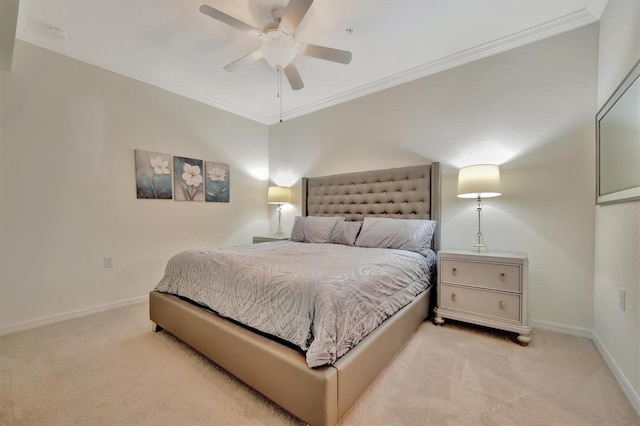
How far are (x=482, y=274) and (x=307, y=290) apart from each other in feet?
5.46

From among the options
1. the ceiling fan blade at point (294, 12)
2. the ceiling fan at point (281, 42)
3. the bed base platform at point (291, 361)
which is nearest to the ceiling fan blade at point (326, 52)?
the ceiling fan at point (281, 42)

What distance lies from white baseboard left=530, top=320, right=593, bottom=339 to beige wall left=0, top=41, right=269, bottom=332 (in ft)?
12.7

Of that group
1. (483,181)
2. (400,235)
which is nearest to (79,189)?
(400,235)

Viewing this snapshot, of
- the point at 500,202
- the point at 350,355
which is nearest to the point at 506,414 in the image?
the point at 350,355

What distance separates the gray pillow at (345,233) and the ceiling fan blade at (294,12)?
2.00 metres

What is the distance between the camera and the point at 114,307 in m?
2.84

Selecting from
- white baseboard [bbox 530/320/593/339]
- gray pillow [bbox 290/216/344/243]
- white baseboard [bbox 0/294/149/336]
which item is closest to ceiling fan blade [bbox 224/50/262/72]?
gray pillow [bbox 290/216/344/243]

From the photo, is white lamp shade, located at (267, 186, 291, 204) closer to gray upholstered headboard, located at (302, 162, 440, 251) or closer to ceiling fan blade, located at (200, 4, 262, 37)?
gray upholstered headboard, located at (302, 162, 440, 251)

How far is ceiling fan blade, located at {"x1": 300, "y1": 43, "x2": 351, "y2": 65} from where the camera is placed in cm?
209

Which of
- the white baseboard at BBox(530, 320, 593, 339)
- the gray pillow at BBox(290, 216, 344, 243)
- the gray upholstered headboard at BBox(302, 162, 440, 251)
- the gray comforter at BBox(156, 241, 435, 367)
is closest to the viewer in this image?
the gray comforter at BBox(156, 241, 435, 367)

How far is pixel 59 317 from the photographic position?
8.22 ft

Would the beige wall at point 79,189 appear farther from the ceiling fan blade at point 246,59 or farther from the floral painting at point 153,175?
the ceiling fan blade at point 246,59

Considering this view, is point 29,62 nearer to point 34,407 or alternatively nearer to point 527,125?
point 34,407

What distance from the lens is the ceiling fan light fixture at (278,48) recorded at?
2008 mm
